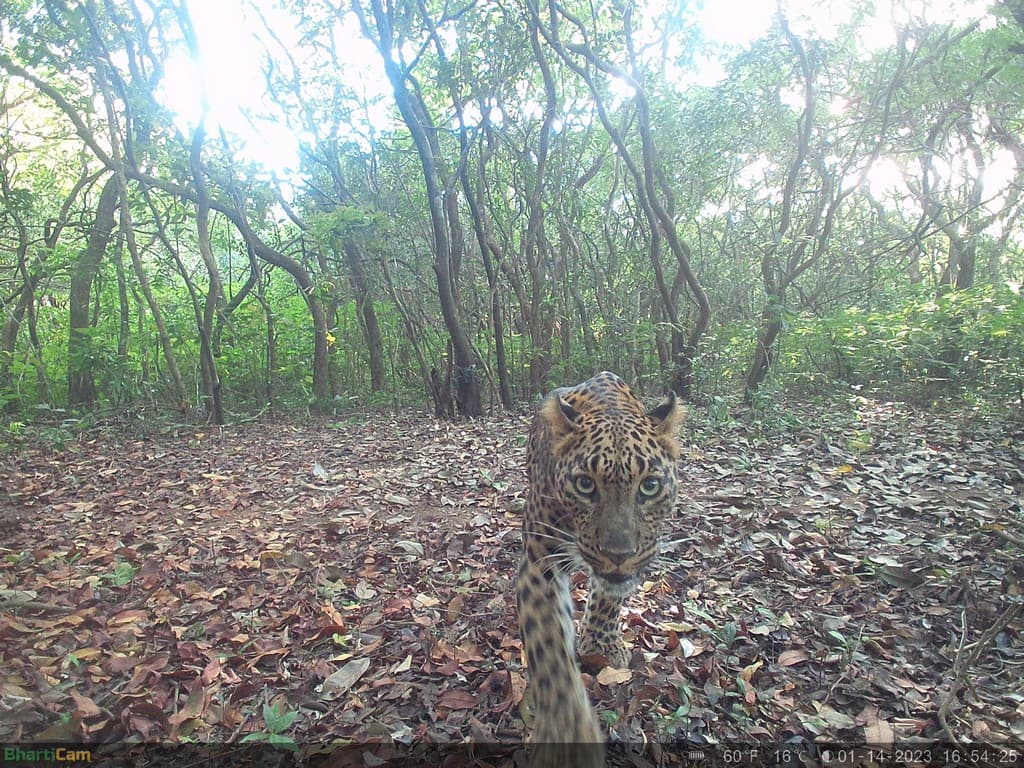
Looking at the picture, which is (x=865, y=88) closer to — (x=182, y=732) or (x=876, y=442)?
(x=876, y=442)

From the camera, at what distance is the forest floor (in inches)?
114

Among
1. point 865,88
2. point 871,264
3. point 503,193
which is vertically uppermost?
point 865,88

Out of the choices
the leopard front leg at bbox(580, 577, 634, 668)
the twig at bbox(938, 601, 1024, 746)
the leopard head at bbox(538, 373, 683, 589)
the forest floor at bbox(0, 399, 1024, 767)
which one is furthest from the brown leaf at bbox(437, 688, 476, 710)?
the twig at bbox(938, 601, 1024, 746)

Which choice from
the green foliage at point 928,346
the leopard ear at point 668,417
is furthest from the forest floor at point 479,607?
the green foliage at point 928,346

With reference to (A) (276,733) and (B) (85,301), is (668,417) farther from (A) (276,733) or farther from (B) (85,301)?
(B) (85,301)

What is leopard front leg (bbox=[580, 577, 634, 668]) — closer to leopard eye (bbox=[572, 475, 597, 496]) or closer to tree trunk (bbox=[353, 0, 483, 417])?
leopard eye (bbox=[572, 475, 597, 496])

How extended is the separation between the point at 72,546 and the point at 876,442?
27.9 feet

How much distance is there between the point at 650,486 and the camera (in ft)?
A: 9.39

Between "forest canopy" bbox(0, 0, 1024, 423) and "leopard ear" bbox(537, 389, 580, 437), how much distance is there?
6755mm

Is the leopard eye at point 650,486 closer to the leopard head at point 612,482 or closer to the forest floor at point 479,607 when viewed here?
the leopard head at point 612,482

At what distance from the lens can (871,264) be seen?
1159cm

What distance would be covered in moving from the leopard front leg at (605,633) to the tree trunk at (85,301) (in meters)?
11.6

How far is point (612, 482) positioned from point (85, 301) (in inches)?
543

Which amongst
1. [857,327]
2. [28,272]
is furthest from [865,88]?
[28,272]
